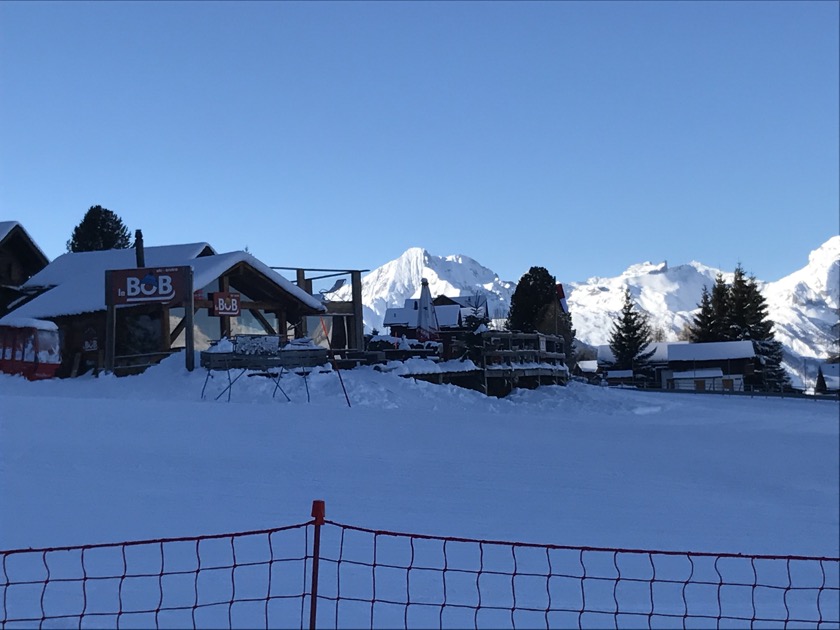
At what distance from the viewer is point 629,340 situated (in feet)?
148

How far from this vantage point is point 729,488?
33.3ft

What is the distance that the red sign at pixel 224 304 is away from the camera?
21203mm

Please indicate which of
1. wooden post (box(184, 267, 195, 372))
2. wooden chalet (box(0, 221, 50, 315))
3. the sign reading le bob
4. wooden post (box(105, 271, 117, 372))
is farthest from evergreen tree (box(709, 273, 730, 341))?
wooden chalet (box(0, 221, 50, 315))

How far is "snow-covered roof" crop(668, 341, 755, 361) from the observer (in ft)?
55.0

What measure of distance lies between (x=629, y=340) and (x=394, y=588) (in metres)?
39.8

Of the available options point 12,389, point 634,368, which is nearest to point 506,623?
point 12,389

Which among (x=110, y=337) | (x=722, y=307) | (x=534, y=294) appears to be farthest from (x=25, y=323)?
(x=534, y=294)

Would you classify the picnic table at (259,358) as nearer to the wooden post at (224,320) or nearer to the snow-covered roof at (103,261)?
the wooden post at (224,320)

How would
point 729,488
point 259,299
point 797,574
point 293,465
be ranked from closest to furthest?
point 797,574
point 729,488
point 293,465
point 259,299

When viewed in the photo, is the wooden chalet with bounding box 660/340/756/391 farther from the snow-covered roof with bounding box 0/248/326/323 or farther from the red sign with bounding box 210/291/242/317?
the red sign with bounding box 210/291/242/317

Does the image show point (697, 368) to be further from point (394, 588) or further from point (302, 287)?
point (394, 588)

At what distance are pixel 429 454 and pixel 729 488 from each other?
4.13 m

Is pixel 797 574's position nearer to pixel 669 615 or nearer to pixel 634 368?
pixel 669 615

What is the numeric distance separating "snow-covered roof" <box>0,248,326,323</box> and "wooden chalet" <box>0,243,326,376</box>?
0.09ft
